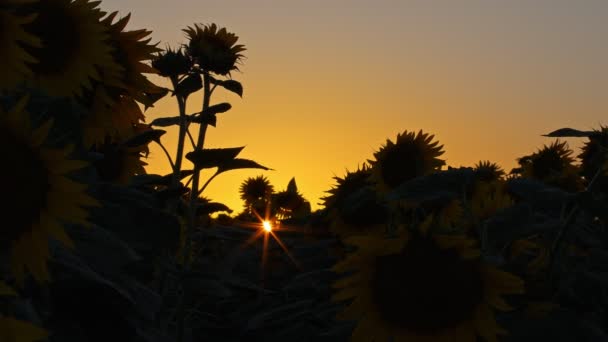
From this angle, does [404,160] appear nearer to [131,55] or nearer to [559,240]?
[559,240]

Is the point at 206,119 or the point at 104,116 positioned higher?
the point at 206,119

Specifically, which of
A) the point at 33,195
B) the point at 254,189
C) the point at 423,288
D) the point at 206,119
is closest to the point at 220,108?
the point at 206,119

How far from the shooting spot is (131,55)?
2.39 metres

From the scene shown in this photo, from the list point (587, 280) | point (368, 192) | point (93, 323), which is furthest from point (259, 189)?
point (93, 323)

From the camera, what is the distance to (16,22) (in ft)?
5.36

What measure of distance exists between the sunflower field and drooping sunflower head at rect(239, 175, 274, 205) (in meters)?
9.06

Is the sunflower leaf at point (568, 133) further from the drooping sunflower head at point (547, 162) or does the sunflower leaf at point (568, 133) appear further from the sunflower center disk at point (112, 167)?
the drooping sunflower head at point (547, 162)

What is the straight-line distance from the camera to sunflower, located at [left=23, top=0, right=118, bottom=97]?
2.07 meters

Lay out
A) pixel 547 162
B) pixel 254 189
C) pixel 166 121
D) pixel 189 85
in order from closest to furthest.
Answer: pixel 166 121 → pixel 189 85 → pixel 547 162 → pixel 254 189

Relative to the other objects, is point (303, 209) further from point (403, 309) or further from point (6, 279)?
point (6, 279)

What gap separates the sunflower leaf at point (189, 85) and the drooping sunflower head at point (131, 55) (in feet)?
6.65

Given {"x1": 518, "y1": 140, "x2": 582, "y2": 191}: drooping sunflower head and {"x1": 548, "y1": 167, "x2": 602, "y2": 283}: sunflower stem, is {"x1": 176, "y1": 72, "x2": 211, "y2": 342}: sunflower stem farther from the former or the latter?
{"x1": 518, "y1": 140, "x2": 582, "y2": 191}: drooping sunflower head

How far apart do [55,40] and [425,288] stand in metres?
1.27

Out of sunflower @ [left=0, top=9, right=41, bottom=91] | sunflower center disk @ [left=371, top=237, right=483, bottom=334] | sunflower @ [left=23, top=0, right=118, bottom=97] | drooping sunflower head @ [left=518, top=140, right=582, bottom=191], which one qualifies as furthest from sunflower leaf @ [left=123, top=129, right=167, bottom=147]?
drooping sunflower head @ [left=518, top=140, right=582, bottom=191]
